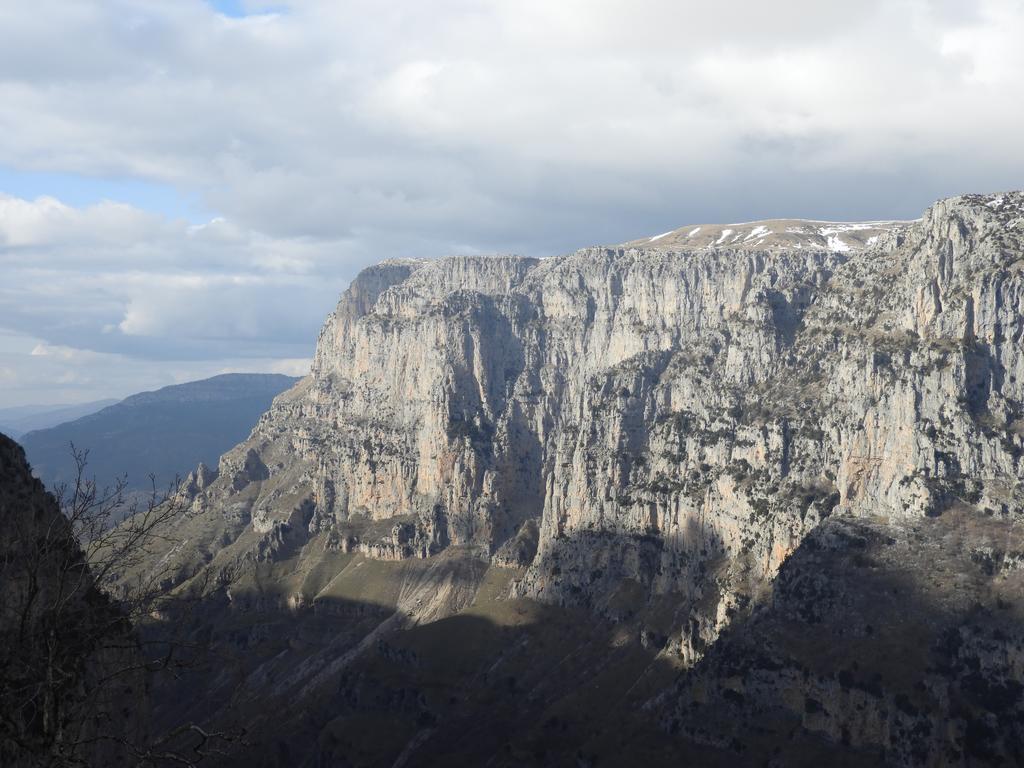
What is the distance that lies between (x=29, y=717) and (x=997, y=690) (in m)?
178

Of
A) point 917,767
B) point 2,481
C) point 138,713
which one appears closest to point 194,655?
point 138,713

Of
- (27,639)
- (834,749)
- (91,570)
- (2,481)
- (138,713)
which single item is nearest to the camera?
(27,639)

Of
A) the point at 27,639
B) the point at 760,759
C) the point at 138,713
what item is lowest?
the point at 760,759

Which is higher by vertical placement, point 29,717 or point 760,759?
point 29,717

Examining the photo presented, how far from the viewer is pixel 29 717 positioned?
40.9 metres

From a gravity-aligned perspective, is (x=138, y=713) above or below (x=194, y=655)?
below

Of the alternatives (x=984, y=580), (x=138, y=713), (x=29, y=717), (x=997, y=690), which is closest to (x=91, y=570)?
(x=29, y=717)

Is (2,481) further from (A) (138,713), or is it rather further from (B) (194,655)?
(B) (194,655)

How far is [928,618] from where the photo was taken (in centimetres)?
19362

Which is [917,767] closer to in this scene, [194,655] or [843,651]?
[843,651]

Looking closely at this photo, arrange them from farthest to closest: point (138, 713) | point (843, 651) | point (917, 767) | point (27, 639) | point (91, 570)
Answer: point (843, 651)
point (917, 767)
point (138, 713)
point (91, 570)
point (27, 639)

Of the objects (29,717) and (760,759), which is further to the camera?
(760,759)

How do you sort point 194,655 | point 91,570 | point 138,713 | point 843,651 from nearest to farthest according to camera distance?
point 194,655 → point 91,570 → point 138,713 → point 843,651

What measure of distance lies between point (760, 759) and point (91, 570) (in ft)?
549
